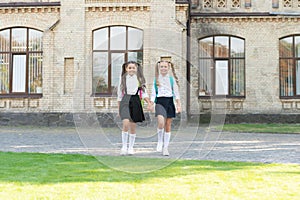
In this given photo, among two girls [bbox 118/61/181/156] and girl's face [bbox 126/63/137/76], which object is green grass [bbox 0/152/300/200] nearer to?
two girls [bbox 118/61/181/156]

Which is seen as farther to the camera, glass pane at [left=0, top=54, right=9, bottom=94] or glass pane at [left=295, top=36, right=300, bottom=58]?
glass pane at [left=295, top=36, right=300, bottom=58]

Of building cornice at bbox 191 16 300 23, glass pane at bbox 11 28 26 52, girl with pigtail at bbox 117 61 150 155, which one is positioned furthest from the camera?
building cornice at bbox 191 16 300 23

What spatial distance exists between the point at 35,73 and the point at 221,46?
334 inches

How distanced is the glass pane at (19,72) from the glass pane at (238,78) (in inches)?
369

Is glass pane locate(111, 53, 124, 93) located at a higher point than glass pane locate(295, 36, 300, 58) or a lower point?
lower

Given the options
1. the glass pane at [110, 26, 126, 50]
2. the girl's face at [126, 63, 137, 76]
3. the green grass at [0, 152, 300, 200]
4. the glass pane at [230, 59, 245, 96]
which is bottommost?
the green grass at [0, 152, 300, 200]

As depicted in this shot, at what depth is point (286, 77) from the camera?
17781mm

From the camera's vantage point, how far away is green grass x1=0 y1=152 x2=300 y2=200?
12.3ft

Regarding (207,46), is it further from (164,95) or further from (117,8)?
(164,95)

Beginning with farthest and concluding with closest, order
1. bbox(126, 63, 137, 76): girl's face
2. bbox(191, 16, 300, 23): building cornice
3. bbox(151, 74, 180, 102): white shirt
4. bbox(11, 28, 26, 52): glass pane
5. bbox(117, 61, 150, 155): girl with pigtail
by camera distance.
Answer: bbox(191, 16, 300, 23): building cornice, bbox(11, 28, 26, 52): glass pane, bbox(151, 74, 180, 102): white shirt, bbox(117, 61, 150, 155): girl with pigtail, bbox(126, 63, 137, 76): girl's face

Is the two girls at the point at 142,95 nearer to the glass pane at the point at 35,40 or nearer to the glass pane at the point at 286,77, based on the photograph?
the glass pane at the point at 35,40

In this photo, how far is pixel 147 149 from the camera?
25.1 feet

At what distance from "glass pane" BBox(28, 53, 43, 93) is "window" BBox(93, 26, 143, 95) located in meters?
2.44

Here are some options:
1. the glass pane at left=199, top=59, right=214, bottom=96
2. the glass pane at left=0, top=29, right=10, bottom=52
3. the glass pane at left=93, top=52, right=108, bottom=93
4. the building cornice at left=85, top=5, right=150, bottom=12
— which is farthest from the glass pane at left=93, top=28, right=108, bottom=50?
the glass pane at left=199, top=59, right=214, bottom=96
